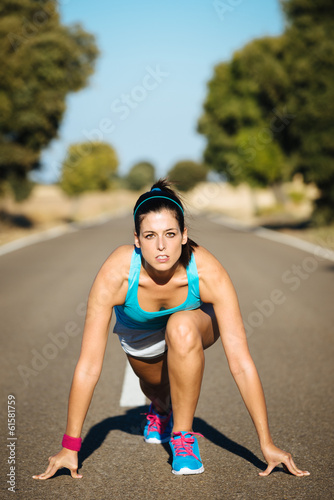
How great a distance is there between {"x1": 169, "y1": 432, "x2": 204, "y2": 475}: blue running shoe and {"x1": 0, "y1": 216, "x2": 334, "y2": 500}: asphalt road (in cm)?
4

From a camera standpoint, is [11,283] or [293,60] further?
[293,60]

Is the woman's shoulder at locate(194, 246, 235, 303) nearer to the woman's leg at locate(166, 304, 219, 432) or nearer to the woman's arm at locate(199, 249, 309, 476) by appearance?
the woman's arm at locate(199, 249, 309, 476)

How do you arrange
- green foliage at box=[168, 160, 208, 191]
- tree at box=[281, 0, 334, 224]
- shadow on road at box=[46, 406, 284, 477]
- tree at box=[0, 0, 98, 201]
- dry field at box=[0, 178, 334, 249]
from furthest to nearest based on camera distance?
green foliage at box=[168, 160, 208, 191]
dry field at box=[0, 178, 334, 249]
tree at box=[0, 0, 98, 201]
tree at box=[281, 0, 334, 224]
shadow on road at box=[46, 406, 284, 477]

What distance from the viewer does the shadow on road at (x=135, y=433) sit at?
3535 millimetres

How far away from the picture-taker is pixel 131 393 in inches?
191

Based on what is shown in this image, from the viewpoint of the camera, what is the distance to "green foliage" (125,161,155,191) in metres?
147

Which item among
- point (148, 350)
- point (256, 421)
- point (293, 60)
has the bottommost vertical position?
point (256, 421)

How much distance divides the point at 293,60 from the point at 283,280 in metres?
14.8

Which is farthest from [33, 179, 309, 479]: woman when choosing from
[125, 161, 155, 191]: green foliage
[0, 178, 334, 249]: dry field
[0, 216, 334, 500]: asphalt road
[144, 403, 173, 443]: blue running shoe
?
[125, 161, 155, 191]: green foliage

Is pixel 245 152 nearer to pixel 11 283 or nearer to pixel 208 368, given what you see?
pixel 11 283

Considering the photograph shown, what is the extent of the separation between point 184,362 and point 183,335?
0.48 feet

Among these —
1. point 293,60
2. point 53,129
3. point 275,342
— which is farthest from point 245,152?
point 275,342

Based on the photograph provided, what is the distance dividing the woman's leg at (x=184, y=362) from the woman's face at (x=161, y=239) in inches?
12.9

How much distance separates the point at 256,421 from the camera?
3129 millimetres
